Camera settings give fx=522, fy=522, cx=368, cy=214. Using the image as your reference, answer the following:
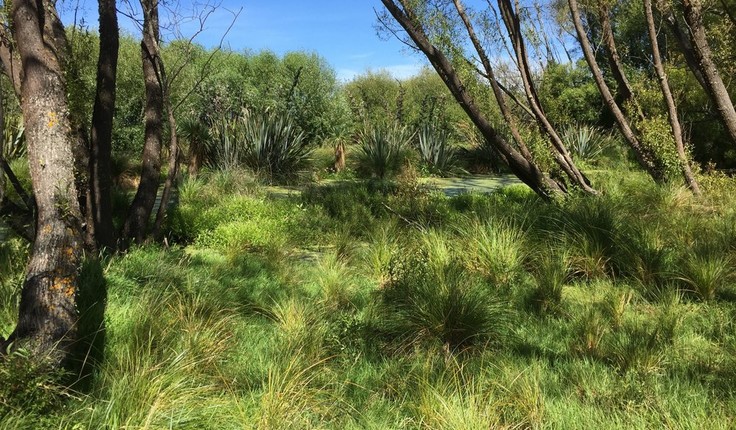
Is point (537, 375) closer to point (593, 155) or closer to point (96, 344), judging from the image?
point (96, 344)

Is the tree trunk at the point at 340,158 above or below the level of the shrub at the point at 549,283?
above

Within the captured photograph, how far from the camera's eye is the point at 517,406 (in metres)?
2.33

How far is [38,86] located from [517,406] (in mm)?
2839

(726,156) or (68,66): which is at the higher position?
(68,66)

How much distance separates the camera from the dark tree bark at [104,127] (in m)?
4.38

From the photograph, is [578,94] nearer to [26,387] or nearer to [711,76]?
[711,76]

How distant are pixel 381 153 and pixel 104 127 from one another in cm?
757

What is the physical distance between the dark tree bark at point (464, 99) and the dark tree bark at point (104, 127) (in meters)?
2.70

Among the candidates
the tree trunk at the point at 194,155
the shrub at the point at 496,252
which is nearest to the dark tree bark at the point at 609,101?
the shrub at the point at 496,252

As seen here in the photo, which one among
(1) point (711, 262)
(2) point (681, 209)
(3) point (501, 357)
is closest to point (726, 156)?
(2) point (681, 209)

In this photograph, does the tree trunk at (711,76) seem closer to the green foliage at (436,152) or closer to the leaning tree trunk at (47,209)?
the leaning tree trunk at (47,209)

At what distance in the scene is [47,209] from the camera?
100 inches

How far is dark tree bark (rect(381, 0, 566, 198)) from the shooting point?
5695mm

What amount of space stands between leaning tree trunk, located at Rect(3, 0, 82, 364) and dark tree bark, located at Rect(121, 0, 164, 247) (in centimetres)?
221
